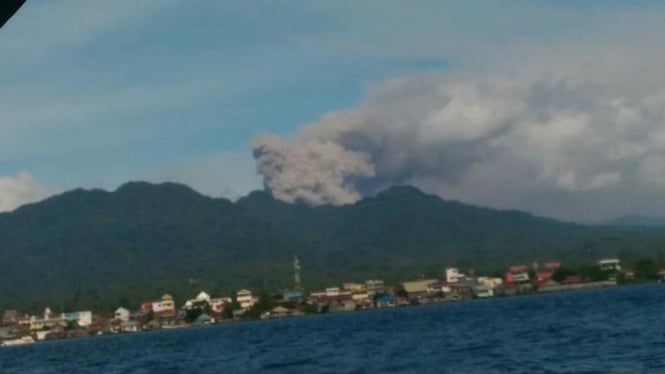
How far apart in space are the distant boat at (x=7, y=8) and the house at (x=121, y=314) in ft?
421

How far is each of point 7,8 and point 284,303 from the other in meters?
121

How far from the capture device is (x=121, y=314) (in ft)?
459

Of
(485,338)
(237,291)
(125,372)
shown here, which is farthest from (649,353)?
(237,291)

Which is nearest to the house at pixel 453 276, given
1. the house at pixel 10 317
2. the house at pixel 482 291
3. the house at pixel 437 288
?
the house at pixel 437 288

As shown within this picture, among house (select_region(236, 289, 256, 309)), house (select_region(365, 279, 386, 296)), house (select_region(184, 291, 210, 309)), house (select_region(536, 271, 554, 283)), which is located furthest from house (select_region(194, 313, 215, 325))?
house (select_region(536, 271, 554, 283))

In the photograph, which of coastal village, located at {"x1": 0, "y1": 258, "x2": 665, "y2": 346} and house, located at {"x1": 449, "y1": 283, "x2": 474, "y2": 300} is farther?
house, located at {"x1": 449, "y1": 283, "x2": 474, "y2": 300}

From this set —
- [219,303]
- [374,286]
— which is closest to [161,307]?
[219,303]

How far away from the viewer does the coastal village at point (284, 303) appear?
4847 inches

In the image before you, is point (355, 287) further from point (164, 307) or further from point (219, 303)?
point (164, 307)

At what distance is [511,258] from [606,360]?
112392 millimetres

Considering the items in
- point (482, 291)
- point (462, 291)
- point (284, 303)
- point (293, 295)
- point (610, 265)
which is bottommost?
point (482, 291)

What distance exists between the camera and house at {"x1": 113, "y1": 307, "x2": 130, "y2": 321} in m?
138

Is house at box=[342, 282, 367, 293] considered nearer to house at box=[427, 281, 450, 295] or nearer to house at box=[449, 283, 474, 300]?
house at box=[427, 281, 450, 295]

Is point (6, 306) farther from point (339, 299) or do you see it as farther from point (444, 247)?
point (444, 247)
